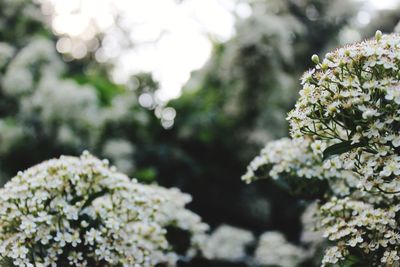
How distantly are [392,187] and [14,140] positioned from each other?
4.95 meters

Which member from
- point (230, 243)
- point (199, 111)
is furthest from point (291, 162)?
point (199, 111)

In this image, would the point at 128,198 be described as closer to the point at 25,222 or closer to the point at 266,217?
the point at 25,222

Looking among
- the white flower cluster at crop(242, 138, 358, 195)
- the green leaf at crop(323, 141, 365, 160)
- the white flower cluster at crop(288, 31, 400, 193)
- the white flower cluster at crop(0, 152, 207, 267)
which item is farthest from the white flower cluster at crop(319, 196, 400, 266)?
the white flower cluster at crop(0, 152, 207, 267)

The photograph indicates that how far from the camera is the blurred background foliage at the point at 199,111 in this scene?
6648 millimetres

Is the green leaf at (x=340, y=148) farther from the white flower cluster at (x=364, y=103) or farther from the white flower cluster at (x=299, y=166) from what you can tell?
the white flower cluster at (x=299, y=166)

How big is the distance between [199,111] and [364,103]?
19.1ft

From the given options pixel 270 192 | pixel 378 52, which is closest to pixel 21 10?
pixel 270 192

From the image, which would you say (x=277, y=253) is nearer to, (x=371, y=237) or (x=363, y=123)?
(x=371, y=237)

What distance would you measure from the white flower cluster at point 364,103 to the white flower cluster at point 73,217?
130 cm

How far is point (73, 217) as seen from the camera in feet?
10.5

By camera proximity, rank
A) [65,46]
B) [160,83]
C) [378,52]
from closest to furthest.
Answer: [378,52]
[160,83]
[65,46]

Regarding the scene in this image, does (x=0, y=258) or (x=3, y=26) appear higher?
(x=3, y=26)

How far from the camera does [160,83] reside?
312 inches

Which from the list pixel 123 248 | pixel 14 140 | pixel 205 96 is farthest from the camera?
pixel 205 96
